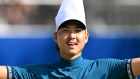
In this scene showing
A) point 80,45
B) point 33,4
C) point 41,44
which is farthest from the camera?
point 33,4

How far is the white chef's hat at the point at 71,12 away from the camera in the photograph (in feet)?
9.43

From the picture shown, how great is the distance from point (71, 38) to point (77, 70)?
220mm

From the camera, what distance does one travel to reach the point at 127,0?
552 centimetres

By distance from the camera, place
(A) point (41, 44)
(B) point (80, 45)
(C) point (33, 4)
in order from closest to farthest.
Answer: (B) point (80, 45) → (A) point (41, 44) → (C) point (33, 4)

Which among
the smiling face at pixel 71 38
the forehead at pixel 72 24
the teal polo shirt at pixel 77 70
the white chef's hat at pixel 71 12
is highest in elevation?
the white chef's hat at pixel 71 12

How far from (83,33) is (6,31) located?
2400 millimetres

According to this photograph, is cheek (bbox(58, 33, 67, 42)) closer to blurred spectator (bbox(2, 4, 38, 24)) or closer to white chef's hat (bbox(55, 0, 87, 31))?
white chef's hat (bbox(55, 0, 87, 31))

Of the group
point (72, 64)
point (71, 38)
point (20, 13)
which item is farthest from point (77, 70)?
point (20, 13)

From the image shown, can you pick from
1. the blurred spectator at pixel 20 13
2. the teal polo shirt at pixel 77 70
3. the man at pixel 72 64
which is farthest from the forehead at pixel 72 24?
the blurred spectator at pixel 20 13

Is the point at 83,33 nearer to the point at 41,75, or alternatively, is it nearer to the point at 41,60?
the point at 41,75

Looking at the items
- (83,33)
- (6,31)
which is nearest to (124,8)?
(6,31)

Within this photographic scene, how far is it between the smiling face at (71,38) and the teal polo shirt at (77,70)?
69mm

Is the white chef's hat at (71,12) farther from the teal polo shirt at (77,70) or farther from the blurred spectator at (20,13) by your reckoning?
the blurred spectator at (20,13)

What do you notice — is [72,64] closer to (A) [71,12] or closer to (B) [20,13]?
(A) [71,12]
